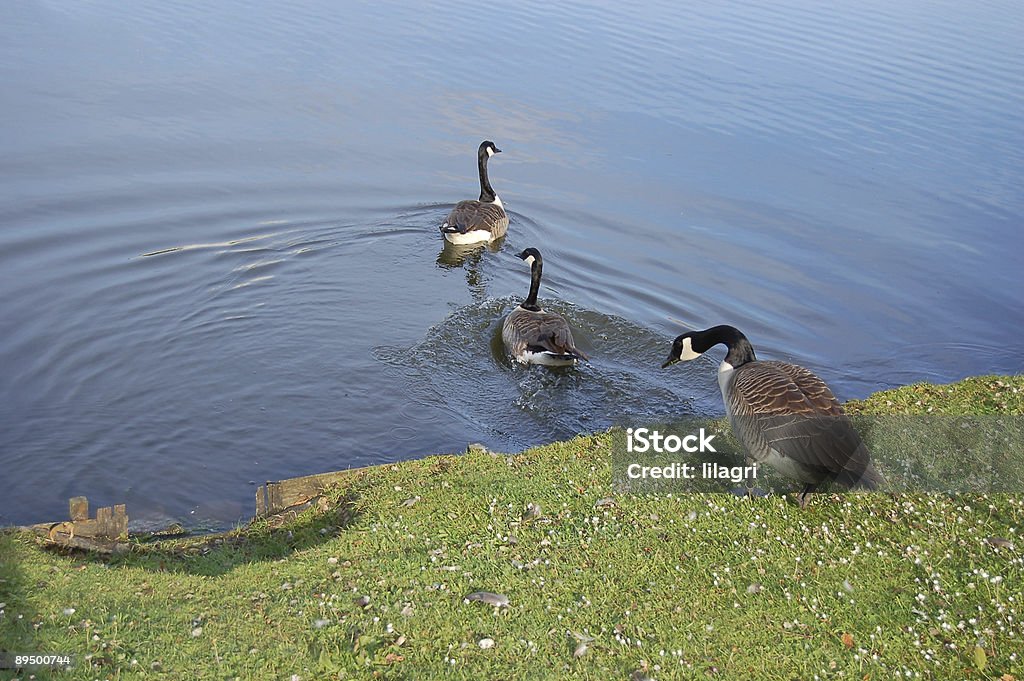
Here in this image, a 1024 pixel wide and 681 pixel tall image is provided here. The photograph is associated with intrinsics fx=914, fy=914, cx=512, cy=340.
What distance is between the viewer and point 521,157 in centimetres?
2442

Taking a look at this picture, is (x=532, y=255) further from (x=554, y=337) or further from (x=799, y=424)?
(x=799, y=424)

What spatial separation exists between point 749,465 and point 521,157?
16119mm

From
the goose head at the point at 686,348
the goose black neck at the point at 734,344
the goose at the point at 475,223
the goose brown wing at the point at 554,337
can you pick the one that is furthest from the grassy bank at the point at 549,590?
A: the goose at the point at 475,223

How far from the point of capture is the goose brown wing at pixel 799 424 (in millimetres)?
8445

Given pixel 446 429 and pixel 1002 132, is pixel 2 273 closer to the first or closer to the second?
pixel 446 429

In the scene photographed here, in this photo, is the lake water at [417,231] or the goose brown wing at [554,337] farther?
the goose brown wing at [554,337]

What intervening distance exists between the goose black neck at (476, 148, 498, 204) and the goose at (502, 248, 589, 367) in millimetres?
5907

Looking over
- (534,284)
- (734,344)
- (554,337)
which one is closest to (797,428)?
(734,344)

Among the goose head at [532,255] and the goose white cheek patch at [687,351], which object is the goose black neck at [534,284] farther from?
→ the goose white cheek patch at [687,351]

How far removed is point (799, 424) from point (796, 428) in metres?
0.05

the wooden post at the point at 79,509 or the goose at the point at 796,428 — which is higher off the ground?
the goose at the point at 796,428

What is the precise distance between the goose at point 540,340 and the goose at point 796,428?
4588 mm

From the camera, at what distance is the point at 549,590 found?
7.30 m

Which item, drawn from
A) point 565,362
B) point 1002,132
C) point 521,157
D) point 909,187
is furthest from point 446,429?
point 1002,132
